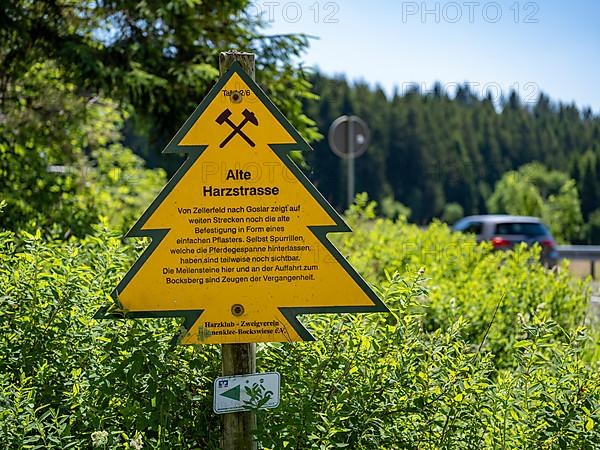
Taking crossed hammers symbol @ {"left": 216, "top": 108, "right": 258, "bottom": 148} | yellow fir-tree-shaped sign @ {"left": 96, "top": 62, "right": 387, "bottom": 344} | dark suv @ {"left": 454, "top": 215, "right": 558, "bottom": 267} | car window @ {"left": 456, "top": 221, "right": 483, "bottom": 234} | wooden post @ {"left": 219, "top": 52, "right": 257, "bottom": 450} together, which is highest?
car window @ {"left": 456, "top": 221, "right": 483, "bottom": 234}

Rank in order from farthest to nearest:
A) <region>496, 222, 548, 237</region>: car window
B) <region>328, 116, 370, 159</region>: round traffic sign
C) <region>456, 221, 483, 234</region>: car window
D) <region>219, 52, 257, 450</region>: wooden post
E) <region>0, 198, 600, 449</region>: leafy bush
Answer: <region>456, 221, 483, 234</region>: car window, <region>496, 222, 548, 237</region>: car window, <region>328, 116, 370, 159</region>: round traffic sign, <region>219, 52, 257, 450</region>: wooden post, <region>0, 198, 600, 449</region>: leafy bush

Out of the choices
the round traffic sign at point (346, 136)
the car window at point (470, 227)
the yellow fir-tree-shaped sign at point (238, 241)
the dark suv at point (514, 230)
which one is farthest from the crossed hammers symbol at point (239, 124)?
the car window at point (470, 227)

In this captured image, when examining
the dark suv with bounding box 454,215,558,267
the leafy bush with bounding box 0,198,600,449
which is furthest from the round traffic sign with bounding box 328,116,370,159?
the leafy bush with bounding box 0,198,600,449

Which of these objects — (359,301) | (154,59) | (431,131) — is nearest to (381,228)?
(154,59)

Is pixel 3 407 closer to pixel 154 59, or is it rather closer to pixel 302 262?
pixel 302 262

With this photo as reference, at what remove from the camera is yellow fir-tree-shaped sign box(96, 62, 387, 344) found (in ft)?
11.3

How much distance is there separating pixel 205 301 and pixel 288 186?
567 millimetres

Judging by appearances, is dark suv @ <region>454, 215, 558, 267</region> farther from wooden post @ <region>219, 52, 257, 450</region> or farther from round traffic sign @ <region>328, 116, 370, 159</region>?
wooden post @ <region>219, 52, 257, 450</region>

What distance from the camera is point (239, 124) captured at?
3559 millimetres

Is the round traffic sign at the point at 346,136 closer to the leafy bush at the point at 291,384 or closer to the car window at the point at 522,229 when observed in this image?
the car window at the point at 522,229

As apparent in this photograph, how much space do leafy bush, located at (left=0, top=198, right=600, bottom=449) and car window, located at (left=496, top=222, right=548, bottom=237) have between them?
17.3 metres

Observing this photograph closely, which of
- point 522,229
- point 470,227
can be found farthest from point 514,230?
point 470,227

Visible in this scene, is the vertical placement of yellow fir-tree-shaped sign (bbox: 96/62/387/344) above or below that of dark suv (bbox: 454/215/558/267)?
below

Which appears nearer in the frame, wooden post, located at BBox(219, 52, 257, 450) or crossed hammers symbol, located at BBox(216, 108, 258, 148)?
wooden post, located at BBox(219, 52, 257, 450)
